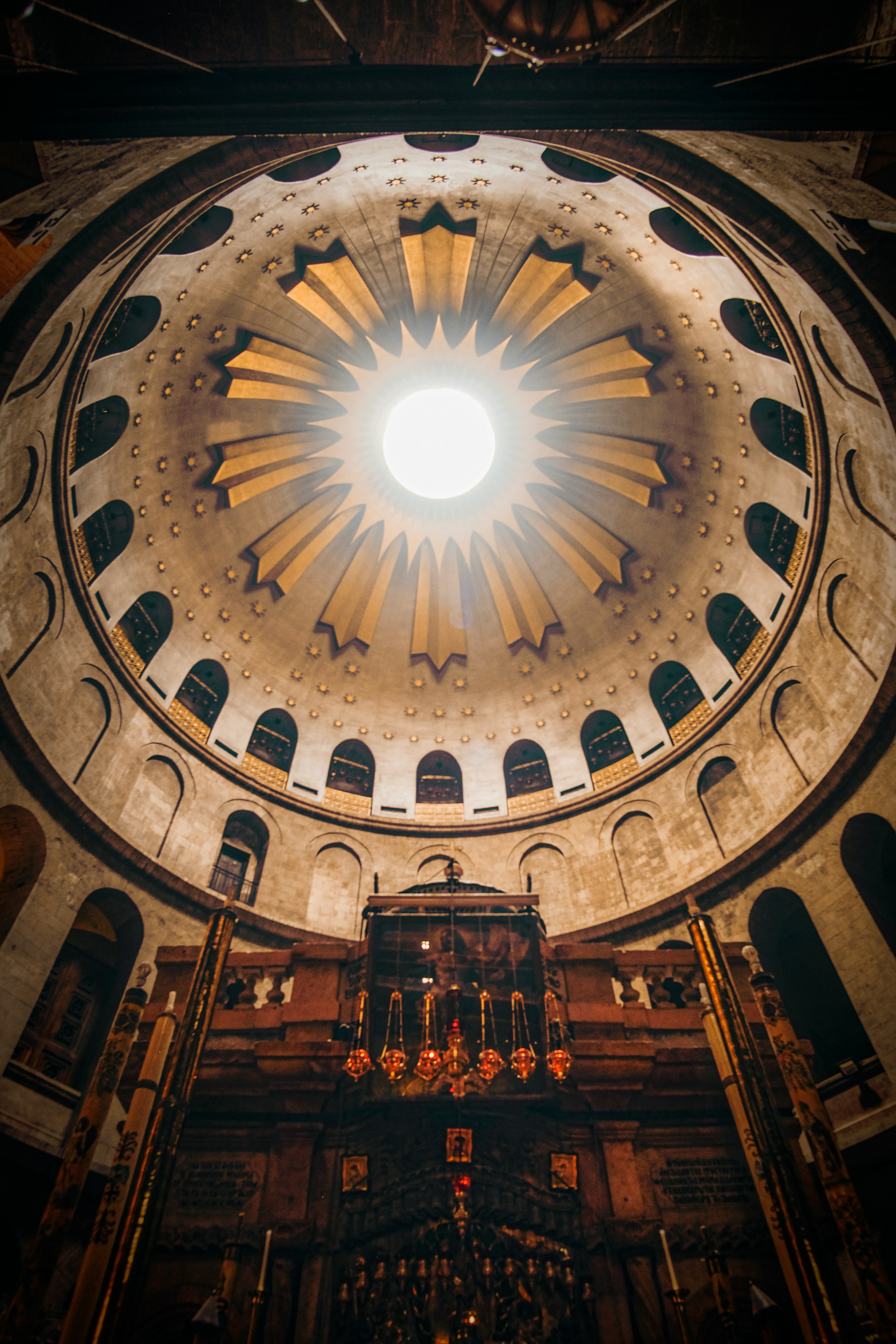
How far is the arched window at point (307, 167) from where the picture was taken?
13531 millimetres

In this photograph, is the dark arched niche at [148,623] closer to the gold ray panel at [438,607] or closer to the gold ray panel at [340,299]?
the gold ray panel at [438,607]

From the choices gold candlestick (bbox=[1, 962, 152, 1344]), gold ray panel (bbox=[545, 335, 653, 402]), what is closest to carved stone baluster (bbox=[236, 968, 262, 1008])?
gold candlestick (bbox=[1, 962, 152, 1344])

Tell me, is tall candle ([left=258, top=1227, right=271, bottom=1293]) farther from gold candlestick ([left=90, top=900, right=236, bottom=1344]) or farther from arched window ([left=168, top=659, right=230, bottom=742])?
arched window ([left=168, top=659, right=230, bottom=742])

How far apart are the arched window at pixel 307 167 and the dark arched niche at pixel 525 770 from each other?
15.1 m

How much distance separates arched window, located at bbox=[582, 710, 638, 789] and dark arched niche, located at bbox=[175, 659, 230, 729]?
10366 millimetres

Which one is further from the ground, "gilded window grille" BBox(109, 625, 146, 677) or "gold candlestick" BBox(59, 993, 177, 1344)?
"gilded window grille" BBox(109, 625, 146, 677)

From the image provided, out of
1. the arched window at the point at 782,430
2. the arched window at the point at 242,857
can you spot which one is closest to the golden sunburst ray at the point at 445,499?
the arched window at the point at 782,430

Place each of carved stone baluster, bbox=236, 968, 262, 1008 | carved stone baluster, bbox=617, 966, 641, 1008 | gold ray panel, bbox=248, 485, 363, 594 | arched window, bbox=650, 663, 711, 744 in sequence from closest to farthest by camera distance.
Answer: carved stone baluster, bbox=236, 968, 262, 1008 < carved stone baluster, bbox=617, 966, 641, 1008 < arched window, bbox=650, 663, 711, 744 < gold ray panel, bbox=248, 485, 363, 594

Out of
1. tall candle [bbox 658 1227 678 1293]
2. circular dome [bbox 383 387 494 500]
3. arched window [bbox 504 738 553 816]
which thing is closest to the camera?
tall candle [bbox 658 1227 678 1293]

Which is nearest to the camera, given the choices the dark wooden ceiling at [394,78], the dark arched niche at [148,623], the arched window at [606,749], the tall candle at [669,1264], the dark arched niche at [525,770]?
the dark wooden ceiling at [394,78]

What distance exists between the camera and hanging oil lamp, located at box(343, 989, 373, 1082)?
798 centimetres

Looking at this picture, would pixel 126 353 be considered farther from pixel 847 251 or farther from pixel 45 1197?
pixel 45 1197

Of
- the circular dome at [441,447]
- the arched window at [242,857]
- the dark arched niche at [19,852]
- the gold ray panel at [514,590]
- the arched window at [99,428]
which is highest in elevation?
the circular dome at [441,447]

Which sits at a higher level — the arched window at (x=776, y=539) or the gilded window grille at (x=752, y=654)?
the arched window at (x=776, y=539)
